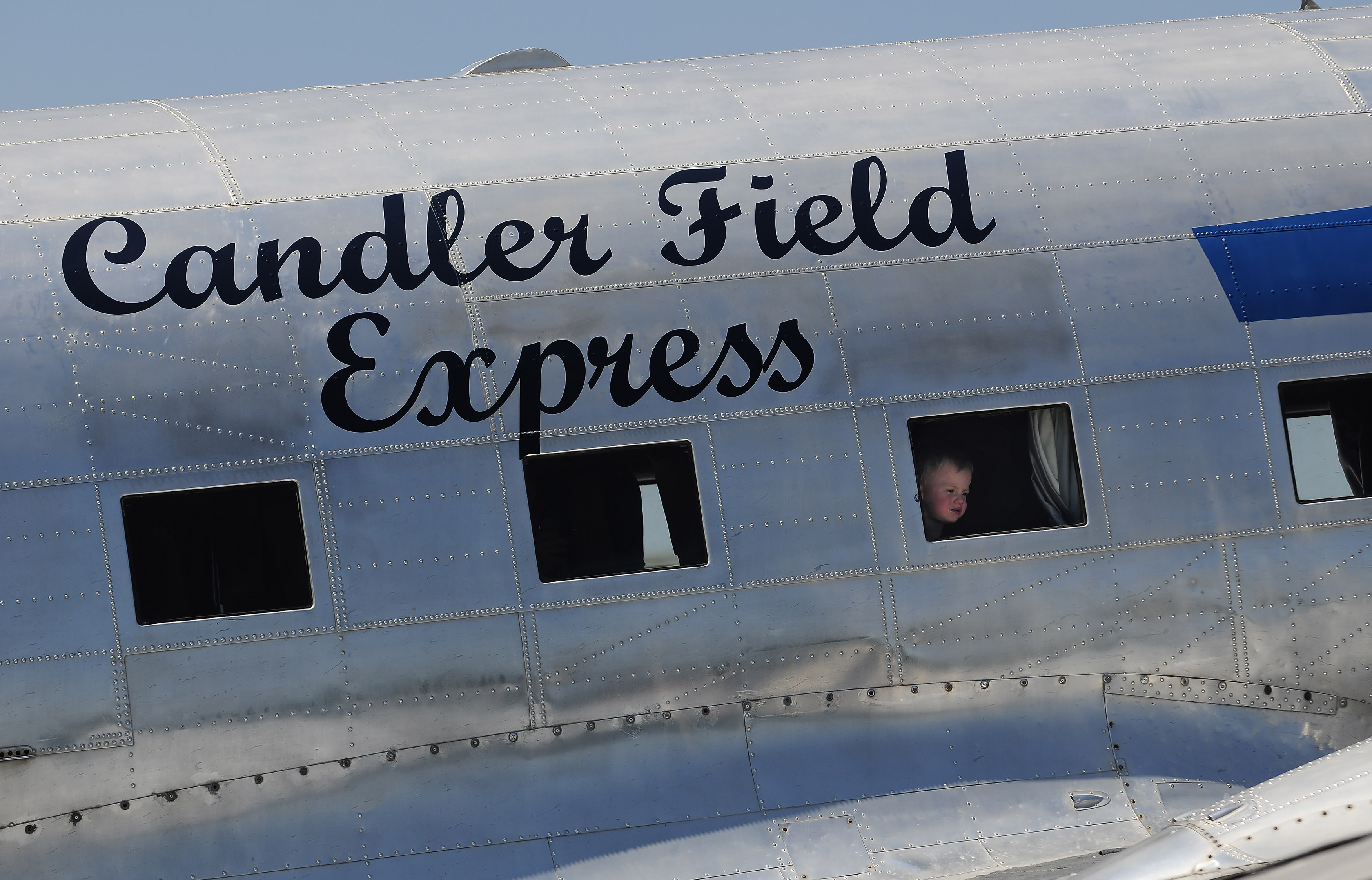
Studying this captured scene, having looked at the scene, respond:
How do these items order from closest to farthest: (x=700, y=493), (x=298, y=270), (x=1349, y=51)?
(x=298, y=270)
(x=700, y=493)
(x=1349, y=51)

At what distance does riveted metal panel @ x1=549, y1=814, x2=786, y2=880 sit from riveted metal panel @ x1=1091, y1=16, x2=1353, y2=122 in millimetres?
5782

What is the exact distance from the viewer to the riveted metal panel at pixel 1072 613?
8250 mm

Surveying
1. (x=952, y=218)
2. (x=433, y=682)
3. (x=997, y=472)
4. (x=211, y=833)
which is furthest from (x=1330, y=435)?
(x=211, y=833)

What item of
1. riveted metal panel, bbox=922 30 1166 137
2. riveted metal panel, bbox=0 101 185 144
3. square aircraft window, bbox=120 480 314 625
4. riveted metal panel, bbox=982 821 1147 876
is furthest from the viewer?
riveted metal panel, bbox=922 30 1166 137

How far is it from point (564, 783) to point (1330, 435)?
569 cm

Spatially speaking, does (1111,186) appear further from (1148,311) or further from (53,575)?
(53,575)

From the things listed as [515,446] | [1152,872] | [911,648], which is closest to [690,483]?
[515,446]

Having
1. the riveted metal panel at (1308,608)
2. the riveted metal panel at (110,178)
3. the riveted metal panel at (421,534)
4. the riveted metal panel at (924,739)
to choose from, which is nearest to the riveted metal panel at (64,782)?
the riveted metal panel at (421,534)

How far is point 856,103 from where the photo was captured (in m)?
9.02

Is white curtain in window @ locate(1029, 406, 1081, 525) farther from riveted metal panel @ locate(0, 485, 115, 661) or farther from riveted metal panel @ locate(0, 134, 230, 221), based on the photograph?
riveted metal panel @ locate(0, 485, 115, 661)

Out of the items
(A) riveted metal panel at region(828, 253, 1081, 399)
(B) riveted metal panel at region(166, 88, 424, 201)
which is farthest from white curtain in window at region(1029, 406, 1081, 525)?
(B) riveted metal panel at region(166, 88, 424, 201)

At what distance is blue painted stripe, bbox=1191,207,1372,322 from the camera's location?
8.72m

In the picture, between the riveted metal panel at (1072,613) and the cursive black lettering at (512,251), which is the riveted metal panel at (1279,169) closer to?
the riveted metal panel at (1072,613)

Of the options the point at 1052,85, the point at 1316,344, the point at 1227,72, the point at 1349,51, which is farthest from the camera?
the point at 1349,51
